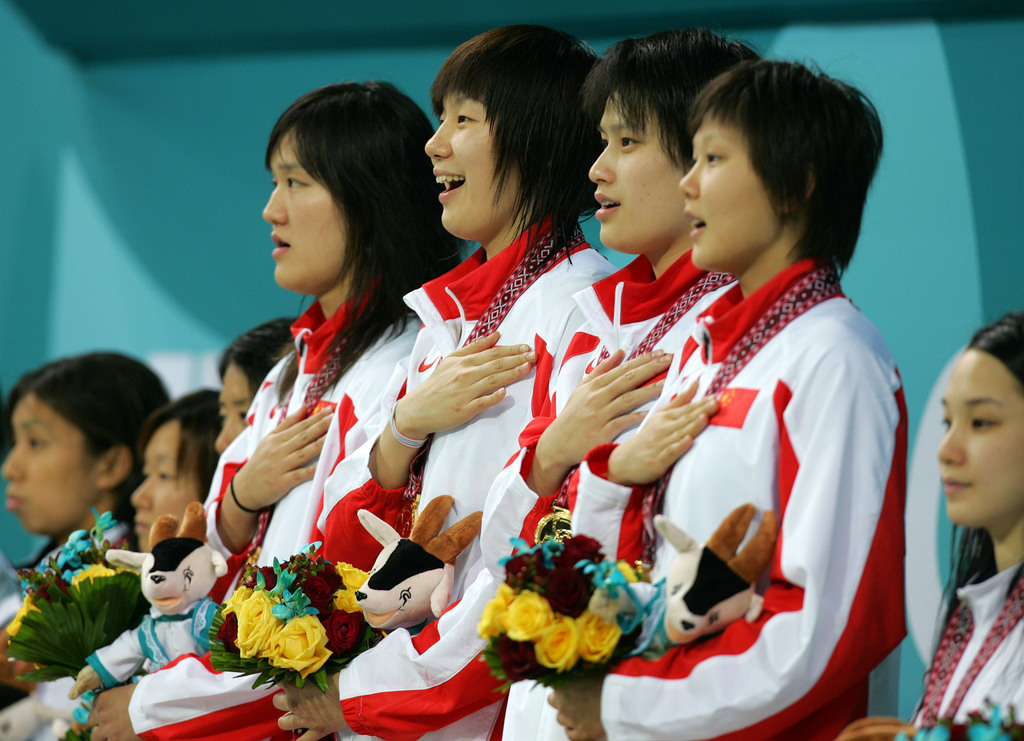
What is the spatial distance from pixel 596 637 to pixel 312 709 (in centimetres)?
96

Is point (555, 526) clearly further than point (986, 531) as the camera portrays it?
Yes

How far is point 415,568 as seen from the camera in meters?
2.45

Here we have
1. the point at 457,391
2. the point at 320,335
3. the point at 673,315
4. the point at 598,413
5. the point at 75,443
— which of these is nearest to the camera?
the point at 598,413

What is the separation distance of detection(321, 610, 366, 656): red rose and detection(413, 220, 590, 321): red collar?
69 cm

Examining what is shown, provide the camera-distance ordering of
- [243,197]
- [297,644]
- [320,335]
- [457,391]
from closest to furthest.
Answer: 1. [297,644]
2. [457,391]
3. [320,335]
4. [243,197]

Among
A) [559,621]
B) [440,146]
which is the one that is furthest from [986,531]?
[440,146]

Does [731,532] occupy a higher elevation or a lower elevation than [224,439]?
higher

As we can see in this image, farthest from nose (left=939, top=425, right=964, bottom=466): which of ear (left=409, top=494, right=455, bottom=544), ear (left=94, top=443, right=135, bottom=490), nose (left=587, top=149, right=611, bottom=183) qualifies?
ear (left=94, top=443, right=135, bottom=490)

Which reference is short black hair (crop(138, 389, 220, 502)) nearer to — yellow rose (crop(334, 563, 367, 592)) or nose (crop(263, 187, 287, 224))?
nose (crop(263, 187, 287, 224))

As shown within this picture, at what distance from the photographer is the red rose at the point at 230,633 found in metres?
2.54

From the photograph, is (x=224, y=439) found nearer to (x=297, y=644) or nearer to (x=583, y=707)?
(x=297, y=644)

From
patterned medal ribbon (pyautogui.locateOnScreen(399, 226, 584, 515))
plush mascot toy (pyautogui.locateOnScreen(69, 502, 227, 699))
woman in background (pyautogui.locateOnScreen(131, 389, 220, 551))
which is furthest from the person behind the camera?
woman in background (pyautogui.locateOnScreen(131, 389, 220, 551))

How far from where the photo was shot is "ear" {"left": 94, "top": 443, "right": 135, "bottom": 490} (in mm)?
4387

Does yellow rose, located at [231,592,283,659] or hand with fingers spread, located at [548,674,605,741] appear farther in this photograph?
yellow rose, located at [231,592,283,659]
